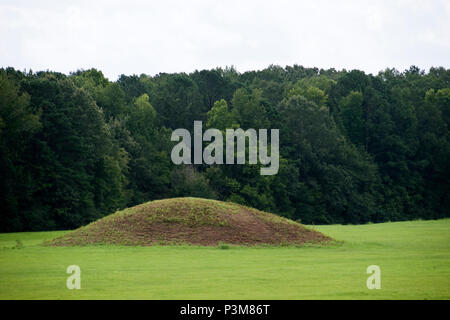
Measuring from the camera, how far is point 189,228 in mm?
39938

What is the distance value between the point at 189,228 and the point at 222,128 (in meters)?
45.0

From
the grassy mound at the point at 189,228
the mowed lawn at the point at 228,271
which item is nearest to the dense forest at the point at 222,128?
the grassy mound at the point at 189,228

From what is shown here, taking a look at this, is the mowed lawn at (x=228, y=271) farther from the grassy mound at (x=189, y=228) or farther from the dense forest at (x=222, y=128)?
the dense forest at (x=222, y=128)

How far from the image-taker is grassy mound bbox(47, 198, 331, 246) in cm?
3866

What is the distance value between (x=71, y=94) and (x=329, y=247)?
122 ft

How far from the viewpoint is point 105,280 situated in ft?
78.2

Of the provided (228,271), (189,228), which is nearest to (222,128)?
(189,228)

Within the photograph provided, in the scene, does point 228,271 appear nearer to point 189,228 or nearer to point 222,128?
point 189,228

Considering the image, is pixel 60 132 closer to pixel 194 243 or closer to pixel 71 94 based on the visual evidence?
pixel 71 94

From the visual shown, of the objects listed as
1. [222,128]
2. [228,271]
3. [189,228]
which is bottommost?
[228,271]

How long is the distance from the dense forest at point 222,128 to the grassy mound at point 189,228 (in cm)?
2174

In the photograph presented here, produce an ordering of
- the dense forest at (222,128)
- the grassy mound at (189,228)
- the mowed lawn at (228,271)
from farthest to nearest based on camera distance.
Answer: the dense forest at (222,128) → the grassy mound at (189,228) → the mowed lawn at (228,271)

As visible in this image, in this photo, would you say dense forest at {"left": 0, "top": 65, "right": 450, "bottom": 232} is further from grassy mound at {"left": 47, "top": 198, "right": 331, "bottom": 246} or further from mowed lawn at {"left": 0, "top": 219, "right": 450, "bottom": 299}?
mowed lawn at {"left": 0, "top": 219, "right": 450, "bottom": 299}

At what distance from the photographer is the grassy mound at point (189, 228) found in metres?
38.7
